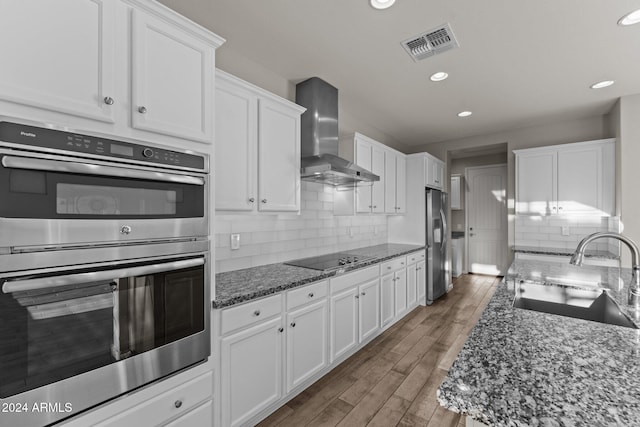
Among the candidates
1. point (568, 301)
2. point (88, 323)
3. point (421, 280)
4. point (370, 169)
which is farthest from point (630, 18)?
point (88, 323)

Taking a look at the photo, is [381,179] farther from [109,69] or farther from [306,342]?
[109,69]

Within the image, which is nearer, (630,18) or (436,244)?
(630,18)

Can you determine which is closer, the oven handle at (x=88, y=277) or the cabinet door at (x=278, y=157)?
the oven handle at (x=88, y=277)

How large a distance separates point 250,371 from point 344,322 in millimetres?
1083

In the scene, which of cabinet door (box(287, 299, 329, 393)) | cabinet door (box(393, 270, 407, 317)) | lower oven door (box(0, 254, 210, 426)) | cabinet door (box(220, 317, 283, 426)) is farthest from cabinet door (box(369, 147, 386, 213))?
lower oven door (box(0, 254, 210, 426))

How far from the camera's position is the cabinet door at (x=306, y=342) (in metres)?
2.07

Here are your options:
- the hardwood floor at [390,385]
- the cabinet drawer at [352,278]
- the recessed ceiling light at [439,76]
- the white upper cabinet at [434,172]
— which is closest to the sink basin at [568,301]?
the hardwood floor at [390,385]

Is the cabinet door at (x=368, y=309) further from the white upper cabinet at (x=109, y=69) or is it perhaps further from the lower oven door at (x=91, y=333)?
the white upper cabinet at (x=109, y=69)

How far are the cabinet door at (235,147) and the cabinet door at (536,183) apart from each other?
409cm

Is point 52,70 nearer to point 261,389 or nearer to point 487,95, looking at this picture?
point 261,389

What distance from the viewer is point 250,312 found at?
1790 millimetres

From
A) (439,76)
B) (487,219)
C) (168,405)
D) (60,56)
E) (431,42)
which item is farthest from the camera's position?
(487,219)

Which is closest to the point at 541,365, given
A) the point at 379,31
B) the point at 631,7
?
the point at 379,31

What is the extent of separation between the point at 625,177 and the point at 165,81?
4.79m
